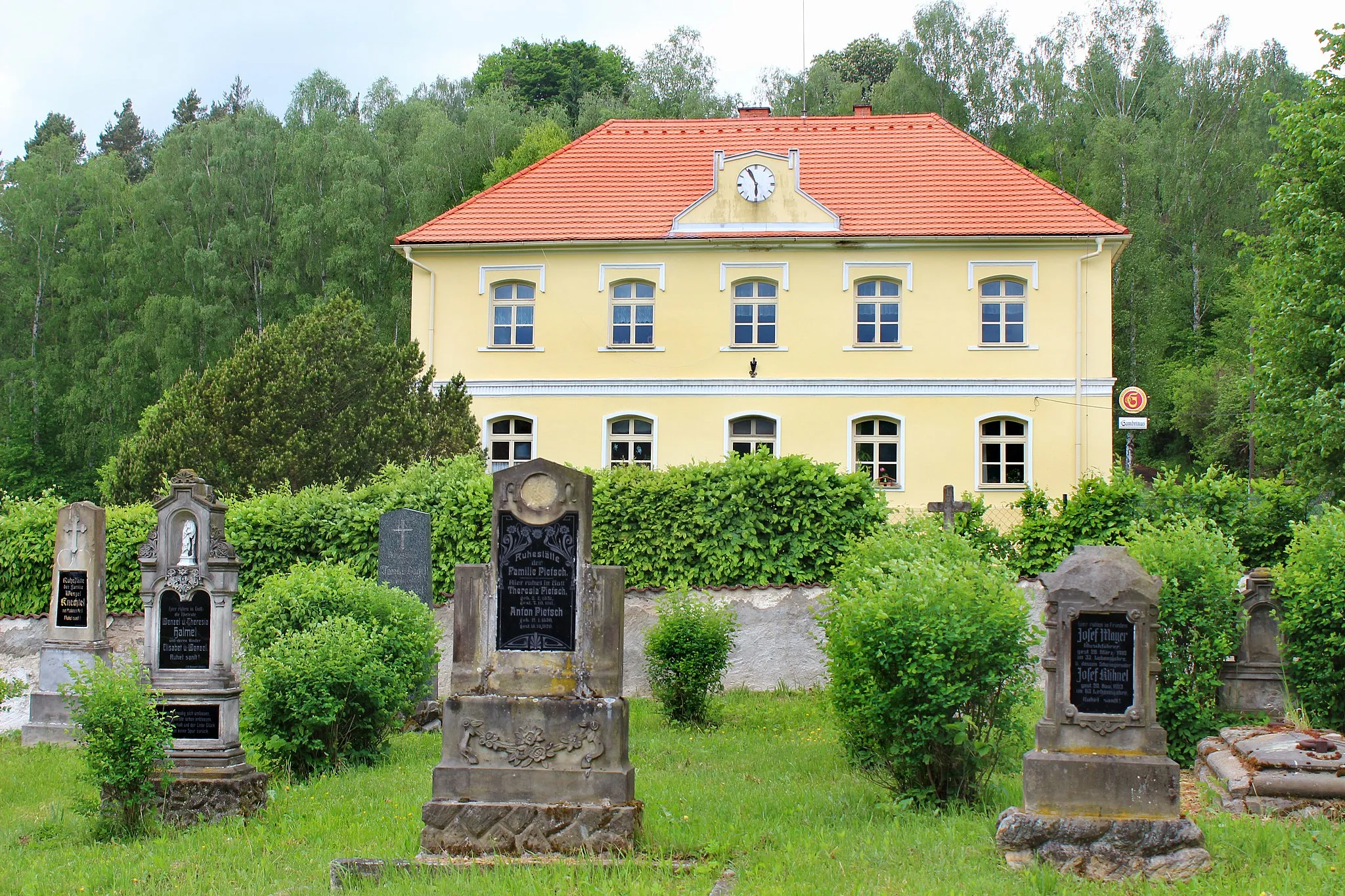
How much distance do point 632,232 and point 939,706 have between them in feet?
66.4

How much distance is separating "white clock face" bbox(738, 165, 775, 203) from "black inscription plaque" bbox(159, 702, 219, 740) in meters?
20.0

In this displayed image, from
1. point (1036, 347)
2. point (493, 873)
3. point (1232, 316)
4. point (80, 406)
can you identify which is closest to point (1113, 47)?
point (1232, 316)

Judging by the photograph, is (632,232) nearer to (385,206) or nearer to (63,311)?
(385,206)

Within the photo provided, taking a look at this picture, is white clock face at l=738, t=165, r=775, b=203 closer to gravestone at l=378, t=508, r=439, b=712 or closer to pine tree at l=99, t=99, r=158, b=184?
gravestone at l=378, t=508, r=439, b=712

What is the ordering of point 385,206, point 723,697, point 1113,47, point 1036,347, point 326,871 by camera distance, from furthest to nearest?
1. point 1113,47
2. point 385,206
3. point 1036,347
4. point 723,697
5. point 326,871

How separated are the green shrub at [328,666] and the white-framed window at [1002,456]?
1709cm

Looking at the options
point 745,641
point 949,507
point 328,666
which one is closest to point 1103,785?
point 328,666

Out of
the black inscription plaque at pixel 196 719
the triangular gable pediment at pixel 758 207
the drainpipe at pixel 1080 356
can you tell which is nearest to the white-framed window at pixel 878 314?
the triangular gable pediment at pixel 758 207

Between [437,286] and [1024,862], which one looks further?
[437,286]

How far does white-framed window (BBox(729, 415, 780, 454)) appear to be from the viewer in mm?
26625

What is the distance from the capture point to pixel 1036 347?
26.1 meters

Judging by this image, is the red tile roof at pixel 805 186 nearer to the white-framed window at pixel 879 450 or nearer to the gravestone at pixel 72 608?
the white-framed window at pixel 879 450

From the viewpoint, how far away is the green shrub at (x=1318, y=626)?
9906 mm

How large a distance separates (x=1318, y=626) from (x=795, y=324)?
17.4m
